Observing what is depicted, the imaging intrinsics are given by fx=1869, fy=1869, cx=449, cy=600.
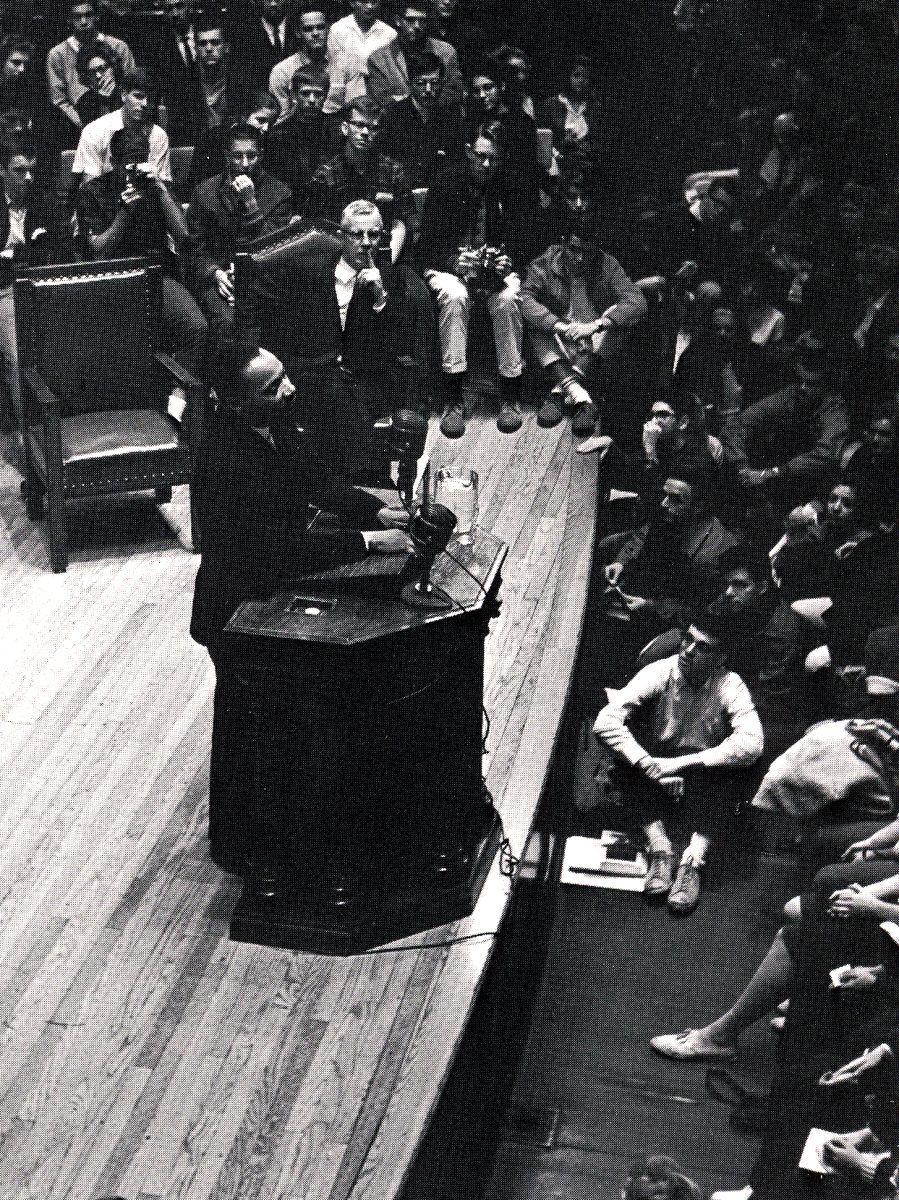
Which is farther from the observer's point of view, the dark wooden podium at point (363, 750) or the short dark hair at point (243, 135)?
the short dark hair at point (243, 135)

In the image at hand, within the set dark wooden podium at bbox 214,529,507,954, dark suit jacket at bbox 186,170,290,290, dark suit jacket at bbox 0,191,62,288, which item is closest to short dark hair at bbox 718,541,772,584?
dark wooden podium at bbox 214,529,507,954

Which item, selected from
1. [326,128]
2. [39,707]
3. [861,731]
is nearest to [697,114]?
[326,128]

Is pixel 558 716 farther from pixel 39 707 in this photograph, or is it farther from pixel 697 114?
pixel 697 114

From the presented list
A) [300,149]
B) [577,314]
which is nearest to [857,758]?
[577,314]

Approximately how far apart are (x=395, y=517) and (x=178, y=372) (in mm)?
1830

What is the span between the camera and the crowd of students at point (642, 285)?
5125 mm

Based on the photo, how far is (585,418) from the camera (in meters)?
6.40

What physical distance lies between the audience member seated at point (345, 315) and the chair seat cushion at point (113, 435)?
0.43m

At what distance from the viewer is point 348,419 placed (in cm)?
544

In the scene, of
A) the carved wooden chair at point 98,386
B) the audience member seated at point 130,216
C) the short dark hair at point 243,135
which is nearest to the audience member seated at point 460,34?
the short dark hair at point 243,135

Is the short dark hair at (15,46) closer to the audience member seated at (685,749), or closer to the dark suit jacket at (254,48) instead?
the dark suit jacket at (254,48)

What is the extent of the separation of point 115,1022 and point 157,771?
94cm

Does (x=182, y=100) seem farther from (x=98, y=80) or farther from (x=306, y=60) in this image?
(x=306, y=60)

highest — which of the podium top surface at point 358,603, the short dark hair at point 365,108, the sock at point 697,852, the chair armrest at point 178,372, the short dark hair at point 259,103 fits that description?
the short dark hair at point 365,108
